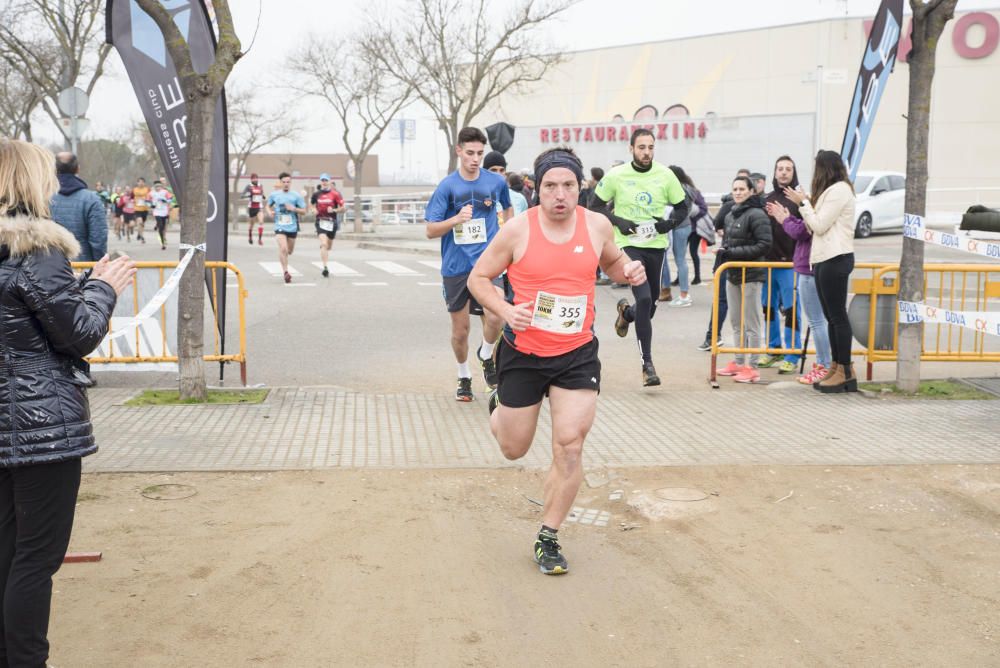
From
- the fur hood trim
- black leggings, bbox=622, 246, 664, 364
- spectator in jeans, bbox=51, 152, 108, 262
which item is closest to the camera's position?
the fur hood trim

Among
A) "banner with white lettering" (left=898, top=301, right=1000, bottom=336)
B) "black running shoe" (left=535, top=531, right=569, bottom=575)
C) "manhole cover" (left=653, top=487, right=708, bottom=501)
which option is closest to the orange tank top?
"black running shoe" (left=535, top=531, right=569, bottom=575)

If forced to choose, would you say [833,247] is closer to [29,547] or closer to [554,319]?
[554,319]

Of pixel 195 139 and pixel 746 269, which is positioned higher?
pixel 195 139

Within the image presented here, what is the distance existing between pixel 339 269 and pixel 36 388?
18.1m

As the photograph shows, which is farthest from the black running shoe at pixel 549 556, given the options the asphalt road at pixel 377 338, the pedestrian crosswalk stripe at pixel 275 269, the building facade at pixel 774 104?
the building facade at pixel 774 104

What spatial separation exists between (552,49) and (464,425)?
110ft

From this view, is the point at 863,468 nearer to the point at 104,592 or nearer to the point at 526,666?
the point at 526,666

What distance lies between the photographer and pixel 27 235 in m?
3.31

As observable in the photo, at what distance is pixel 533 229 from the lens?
4910mm

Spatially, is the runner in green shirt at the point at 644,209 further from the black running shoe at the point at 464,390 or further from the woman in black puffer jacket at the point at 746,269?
the black running shoe at the point at 464,390

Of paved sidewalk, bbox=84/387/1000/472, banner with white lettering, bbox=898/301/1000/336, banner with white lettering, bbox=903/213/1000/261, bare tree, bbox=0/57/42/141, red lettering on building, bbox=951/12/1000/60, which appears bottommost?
paved sidewalk, bbox=84/387/1000/472

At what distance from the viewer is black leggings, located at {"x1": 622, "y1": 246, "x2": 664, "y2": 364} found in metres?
8.48

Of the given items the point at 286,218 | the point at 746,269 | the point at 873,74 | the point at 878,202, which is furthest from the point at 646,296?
the point at 878,202

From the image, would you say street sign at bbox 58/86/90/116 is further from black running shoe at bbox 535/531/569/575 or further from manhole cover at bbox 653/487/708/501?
black running shoe at bbox 535/531/569/575
